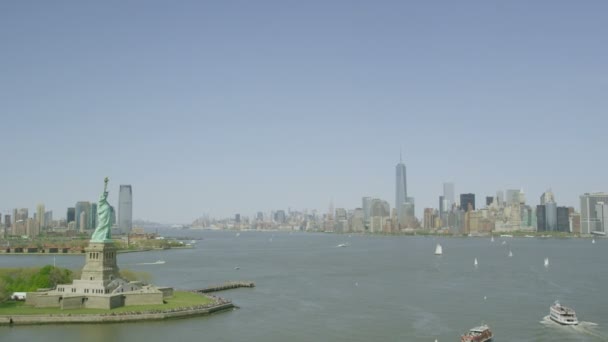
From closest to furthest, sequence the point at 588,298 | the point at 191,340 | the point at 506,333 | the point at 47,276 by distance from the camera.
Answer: the point at 191,340, the point at 506,333, the point at 47,276, the point at 588,298

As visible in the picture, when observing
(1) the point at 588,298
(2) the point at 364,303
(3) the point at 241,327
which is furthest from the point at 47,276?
(1) the point at 588,298

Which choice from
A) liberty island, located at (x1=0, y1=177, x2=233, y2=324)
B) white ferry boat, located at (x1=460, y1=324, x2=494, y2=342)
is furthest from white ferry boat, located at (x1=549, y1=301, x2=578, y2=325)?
liberty island, located at (x1=0, y1=177, x2=233, y2=324)

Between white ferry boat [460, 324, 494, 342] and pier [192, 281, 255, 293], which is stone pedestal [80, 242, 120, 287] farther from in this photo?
white ferry boat [460, 324, 494, 342]

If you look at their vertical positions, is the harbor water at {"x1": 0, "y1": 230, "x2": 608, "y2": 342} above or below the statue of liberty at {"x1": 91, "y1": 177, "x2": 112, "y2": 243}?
below

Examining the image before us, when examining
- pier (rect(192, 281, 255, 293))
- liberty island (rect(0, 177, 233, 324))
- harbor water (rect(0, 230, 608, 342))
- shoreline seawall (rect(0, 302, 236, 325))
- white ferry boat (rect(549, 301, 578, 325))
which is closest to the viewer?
harbor water (rect(0, 230, 608, 342))

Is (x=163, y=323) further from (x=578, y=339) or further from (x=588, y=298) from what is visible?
(x=588, y=298)
